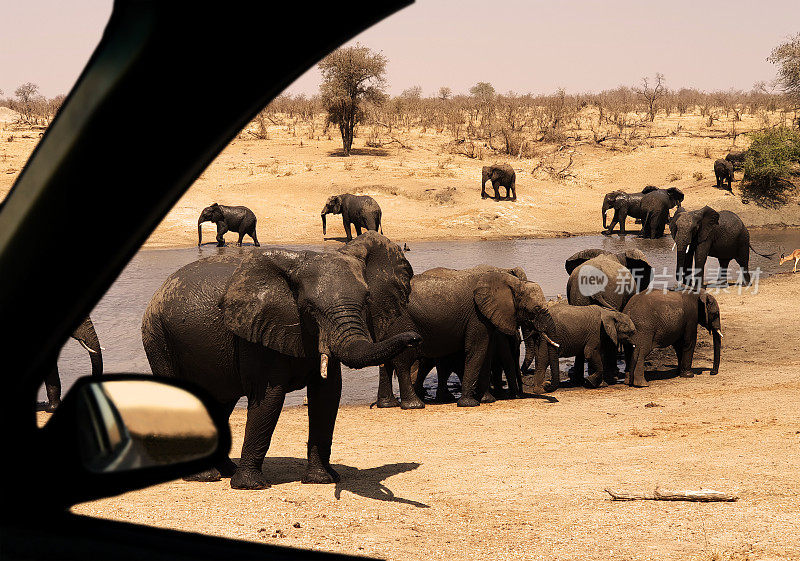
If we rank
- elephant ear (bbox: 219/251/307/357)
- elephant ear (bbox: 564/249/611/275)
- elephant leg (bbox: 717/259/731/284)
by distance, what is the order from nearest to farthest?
elephant ear (bbox: 219/251/307/357)
elephant ear (bbox: 564/249/611/275)
elephant leg (bbox: 717/259/731/284)

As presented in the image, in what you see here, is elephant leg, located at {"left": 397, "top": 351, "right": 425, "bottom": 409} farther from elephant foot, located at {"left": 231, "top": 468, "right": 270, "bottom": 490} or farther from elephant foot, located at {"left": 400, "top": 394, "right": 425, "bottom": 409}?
elephant foot, located at {"left": 231, "top": 468, "right": 270, "bottom": 490}

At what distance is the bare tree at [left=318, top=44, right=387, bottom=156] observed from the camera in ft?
132

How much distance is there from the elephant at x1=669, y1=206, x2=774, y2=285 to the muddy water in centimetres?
70

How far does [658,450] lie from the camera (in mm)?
7898

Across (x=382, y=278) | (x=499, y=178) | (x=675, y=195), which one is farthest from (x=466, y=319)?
(x=499, y=178)

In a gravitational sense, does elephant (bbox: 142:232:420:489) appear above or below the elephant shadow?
above

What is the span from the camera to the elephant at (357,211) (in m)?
26.8

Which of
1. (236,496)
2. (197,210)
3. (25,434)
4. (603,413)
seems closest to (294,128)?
(197,210)

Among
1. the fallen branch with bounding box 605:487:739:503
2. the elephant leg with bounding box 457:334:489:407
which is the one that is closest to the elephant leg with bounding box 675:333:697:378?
the elephant leg with bounding box 457:334:489:407

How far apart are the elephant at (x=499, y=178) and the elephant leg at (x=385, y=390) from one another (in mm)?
20523

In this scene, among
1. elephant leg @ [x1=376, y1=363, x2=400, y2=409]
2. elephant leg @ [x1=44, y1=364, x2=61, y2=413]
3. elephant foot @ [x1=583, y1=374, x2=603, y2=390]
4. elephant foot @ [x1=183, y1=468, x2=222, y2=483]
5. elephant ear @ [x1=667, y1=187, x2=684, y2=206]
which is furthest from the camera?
elephant ear @ [x1=667, y1=187, x2=684, y2=206]

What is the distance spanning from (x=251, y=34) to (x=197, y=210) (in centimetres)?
2928

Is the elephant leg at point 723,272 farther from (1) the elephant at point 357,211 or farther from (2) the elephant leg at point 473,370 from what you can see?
(2) the elephant leg at point 473,370

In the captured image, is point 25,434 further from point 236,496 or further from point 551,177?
point 551,177
